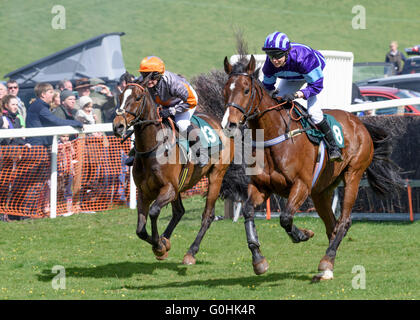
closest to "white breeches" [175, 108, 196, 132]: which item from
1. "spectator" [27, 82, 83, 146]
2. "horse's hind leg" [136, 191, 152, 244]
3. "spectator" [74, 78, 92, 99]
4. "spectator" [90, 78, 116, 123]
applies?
"horse's hind leg" [136, 191, 152, 244]

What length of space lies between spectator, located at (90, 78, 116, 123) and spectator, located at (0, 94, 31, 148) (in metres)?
1.76

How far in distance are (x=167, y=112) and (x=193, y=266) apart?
1.74 meters

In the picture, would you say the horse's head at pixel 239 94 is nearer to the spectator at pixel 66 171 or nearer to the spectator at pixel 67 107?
the spectator at pixel 66 171

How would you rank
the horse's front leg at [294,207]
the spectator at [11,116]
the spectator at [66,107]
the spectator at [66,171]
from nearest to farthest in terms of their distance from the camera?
the horse's front leg at [294,207], the spectator at [11,116], the spectator at [66,171], the spectator at [66,107]

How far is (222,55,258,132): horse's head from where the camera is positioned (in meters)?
6.19

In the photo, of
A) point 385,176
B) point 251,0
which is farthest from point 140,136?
point 251,0

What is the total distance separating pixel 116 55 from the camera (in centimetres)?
1789

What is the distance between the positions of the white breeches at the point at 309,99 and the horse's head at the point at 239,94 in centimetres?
65

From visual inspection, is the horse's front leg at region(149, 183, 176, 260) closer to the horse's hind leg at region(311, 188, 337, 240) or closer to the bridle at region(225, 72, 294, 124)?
the bridle at region(225, 72, 294, 124)

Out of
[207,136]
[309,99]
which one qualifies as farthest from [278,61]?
[207,136]

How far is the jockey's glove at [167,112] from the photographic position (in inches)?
303

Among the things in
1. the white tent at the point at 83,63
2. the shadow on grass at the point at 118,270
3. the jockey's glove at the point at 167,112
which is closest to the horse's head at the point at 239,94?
the jockey's glove at the point at 167,112

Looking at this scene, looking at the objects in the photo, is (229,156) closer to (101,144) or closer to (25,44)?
(101,144)
